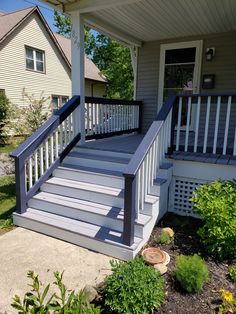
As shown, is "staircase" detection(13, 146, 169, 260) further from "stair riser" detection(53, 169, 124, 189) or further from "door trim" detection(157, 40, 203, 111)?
"door trim" detection(157, 40, 203, 111)

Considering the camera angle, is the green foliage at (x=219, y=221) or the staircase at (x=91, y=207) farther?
the staircase at (x=91, y=207)

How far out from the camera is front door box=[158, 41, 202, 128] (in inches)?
238

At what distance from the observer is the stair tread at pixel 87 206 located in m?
→ 3.16

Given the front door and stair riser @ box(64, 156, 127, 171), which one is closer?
stair riser @ box(64, 156, 127, 171)

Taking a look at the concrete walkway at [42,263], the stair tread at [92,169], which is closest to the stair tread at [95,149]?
the stair tread at [92,169]

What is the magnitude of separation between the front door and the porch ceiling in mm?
309

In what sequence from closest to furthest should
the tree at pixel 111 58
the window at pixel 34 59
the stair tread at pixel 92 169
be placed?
the stair tread at pixel 92 169 < the window at pixel 34 59 < the tree at pixel 111 58

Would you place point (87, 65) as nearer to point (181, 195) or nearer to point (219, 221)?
point (181, 195)

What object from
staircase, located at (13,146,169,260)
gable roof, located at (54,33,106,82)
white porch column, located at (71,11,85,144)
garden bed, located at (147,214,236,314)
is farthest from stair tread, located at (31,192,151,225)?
gable roof, located at (54,33,106,82)

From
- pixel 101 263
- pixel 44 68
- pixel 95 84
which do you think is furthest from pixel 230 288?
pixel 95 84

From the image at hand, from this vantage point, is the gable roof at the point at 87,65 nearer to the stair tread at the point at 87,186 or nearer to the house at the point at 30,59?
the house at the point at 30,59

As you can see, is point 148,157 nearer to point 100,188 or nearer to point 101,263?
point 100,188

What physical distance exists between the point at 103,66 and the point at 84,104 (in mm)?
22799

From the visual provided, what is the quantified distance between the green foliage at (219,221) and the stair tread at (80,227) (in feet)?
2.49
